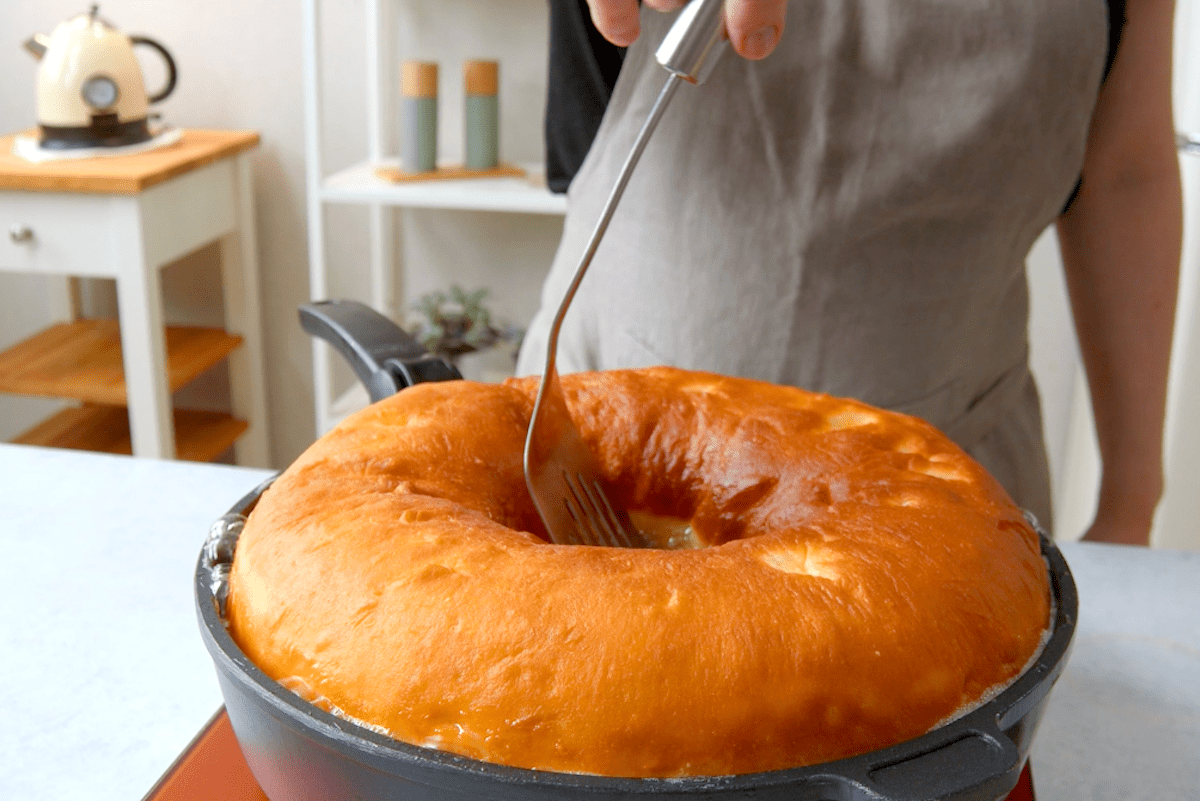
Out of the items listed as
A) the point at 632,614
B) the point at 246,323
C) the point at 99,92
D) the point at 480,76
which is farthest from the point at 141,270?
the point at 632,614

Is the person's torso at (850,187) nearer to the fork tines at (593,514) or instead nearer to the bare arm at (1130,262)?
the bare arm at (1130,262)

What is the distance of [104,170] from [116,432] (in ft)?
2.19

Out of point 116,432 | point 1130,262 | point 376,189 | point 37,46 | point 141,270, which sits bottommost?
point 116,432

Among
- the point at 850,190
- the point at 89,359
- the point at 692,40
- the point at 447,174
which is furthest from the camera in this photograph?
the point at 89,359

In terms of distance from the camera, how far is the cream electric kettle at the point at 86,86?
179 centimetres

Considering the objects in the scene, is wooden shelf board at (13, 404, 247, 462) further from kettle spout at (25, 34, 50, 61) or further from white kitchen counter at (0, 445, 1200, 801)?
white kitchen counter at (0, 445, 1200, 801)

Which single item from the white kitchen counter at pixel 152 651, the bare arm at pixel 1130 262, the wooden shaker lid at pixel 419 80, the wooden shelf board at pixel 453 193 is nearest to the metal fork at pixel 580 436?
the white kitchen counter at pixel 152 651

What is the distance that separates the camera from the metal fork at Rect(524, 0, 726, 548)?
431 mm

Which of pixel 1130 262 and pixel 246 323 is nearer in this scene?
pixel 1130 262

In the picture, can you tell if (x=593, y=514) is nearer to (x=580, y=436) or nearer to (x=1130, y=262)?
(x=580, y=436)

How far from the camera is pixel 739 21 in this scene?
17.8 inches

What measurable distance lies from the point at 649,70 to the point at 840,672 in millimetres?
608

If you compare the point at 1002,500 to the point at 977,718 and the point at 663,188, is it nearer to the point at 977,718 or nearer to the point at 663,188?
the point at 977,718

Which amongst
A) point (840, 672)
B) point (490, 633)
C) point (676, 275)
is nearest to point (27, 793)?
point (490, 633)
